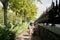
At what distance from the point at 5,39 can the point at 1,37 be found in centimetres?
24

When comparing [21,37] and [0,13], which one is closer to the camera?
[21,37]

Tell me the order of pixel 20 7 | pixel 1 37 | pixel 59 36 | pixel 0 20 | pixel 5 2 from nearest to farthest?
1. pixel 59 36
2. pixel 1 37
3. pixel 5 2
4. pixel 20 7
5. pixel 0 20

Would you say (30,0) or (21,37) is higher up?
(30,0)

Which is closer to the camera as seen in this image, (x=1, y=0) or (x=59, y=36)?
(x=59, y=36)

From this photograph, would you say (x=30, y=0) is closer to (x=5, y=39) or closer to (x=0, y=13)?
(x=5, y=39)

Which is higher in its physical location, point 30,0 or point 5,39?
point 30,0

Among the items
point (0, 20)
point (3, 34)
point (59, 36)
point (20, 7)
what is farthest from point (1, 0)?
point (0, 20)

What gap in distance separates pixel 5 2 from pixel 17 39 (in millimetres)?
8886

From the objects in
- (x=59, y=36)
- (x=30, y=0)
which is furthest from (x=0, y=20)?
(x=59, y=36)

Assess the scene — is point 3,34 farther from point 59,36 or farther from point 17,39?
point 59,36

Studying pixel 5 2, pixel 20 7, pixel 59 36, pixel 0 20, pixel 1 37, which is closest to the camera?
pixel 59 36

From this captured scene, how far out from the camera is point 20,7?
34531 mm

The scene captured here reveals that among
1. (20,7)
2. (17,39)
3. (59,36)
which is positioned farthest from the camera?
(20,7)

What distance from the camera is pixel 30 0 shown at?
3519cm
